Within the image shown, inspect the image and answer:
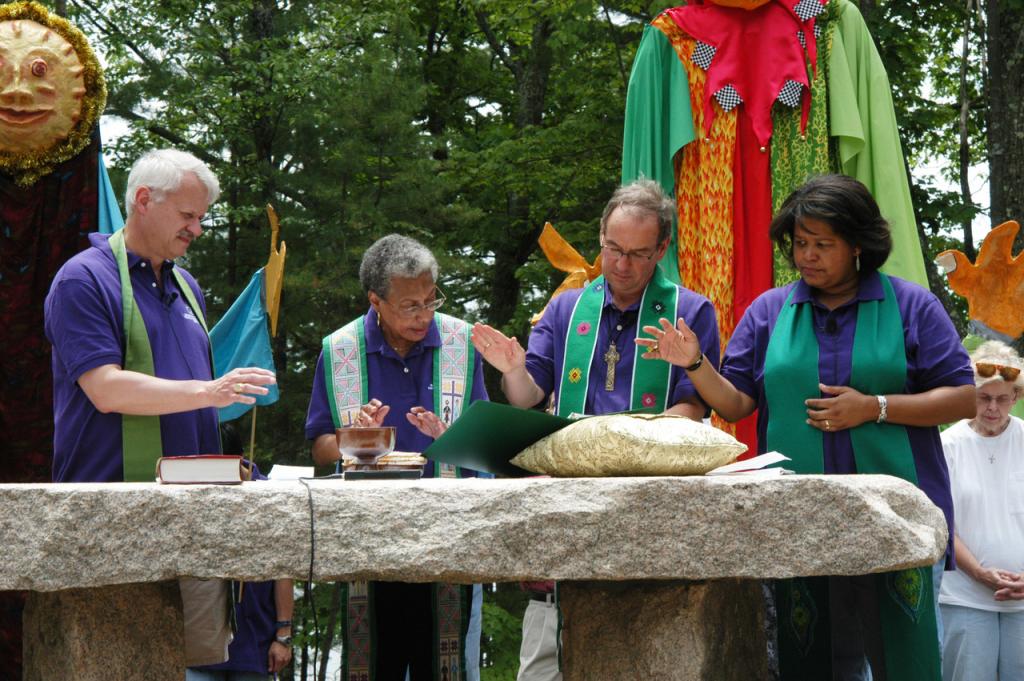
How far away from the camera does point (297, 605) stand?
1075cm

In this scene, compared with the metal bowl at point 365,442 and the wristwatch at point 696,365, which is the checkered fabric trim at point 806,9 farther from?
the metal bowl at point 365,442

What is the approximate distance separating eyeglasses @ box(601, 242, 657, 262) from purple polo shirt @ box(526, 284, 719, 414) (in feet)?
0.50

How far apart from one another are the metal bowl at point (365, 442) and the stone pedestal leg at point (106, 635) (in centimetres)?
47

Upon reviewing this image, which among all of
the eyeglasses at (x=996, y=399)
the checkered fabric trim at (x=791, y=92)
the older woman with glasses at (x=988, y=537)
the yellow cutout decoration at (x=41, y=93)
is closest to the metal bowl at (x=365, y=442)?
the yellow cutout decoration at (x=41, y=93)

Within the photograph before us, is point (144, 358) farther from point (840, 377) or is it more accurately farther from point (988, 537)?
point (988, 537)

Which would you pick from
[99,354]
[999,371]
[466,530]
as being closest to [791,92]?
[999,371]

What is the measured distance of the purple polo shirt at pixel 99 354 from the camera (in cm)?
322

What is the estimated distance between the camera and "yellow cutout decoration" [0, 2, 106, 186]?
14.8 ft

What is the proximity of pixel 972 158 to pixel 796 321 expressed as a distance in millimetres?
11164

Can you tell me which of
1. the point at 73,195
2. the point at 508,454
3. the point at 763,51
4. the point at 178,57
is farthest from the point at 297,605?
the point at 508,454

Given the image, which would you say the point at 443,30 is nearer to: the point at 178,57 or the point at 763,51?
the point at 178,57

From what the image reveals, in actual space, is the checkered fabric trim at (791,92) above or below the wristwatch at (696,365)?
above

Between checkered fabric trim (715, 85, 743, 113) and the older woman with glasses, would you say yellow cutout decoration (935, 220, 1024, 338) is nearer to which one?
the older woman with glasses

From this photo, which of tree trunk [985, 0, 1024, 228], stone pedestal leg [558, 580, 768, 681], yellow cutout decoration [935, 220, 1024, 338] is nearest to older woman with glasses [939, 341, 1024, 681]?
yellow cutout decoration [935, 220, 1024, 338]
